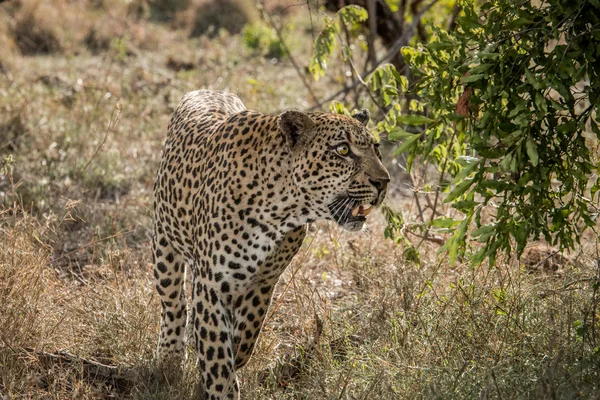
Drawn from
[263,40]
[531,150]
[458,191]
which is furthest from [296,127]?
[263,40]

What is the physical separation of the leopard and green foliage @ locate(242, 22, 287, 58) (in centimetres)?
932

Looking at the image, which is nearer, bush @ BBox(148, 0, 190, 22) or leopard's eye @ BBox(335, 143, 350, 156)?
leopard's eye @ BBox(335, 143, 350, 156)

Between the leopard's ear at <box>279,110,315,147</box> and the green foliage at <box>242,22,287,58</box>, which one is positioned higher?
the leopard's ear at <box>279,110,315,147</box>

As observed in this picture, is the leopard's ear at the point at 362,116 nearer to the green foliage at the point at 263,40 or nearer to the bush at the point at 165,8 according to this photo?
the green foliage at the point at 263,40

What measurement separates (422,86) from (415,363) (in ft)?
5.14

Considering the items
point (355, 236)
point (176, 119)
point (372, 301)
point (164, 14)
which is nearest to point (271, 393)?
point (372, 301)

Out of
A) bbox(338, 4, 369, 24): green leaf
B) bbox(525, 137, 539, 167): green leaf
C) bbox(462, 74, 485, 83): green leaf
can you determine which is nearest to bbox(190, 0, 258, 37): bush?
bbox(338, 4, 369, 24): green leaf

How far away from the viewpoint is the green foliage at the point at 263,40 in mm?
14422

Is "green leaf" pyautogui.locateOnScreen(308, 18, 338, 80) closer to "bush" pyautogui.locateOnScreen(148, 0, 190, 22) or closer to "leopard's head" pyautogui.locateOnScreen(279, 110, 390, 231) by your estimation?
"leopard's head" pyautogui.locateOnScreen(279, 110, 390, 231)

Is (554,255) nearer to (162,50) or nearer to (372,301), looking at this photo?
(372,301)

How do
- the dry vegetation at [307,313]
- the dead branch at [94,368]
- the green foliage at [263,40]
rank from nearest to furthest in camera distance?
the dry vegetation at [307,313]
the dead branch at [94,368]
the green foliage at [263,40]

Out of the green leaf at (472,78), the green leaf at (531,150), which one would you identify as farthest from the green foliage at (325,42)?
the green leaf at (531,150)

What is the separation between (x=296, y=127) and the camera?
4.71 meters

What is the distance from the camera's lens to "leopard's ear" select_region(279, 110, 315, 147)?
465 centimetres
